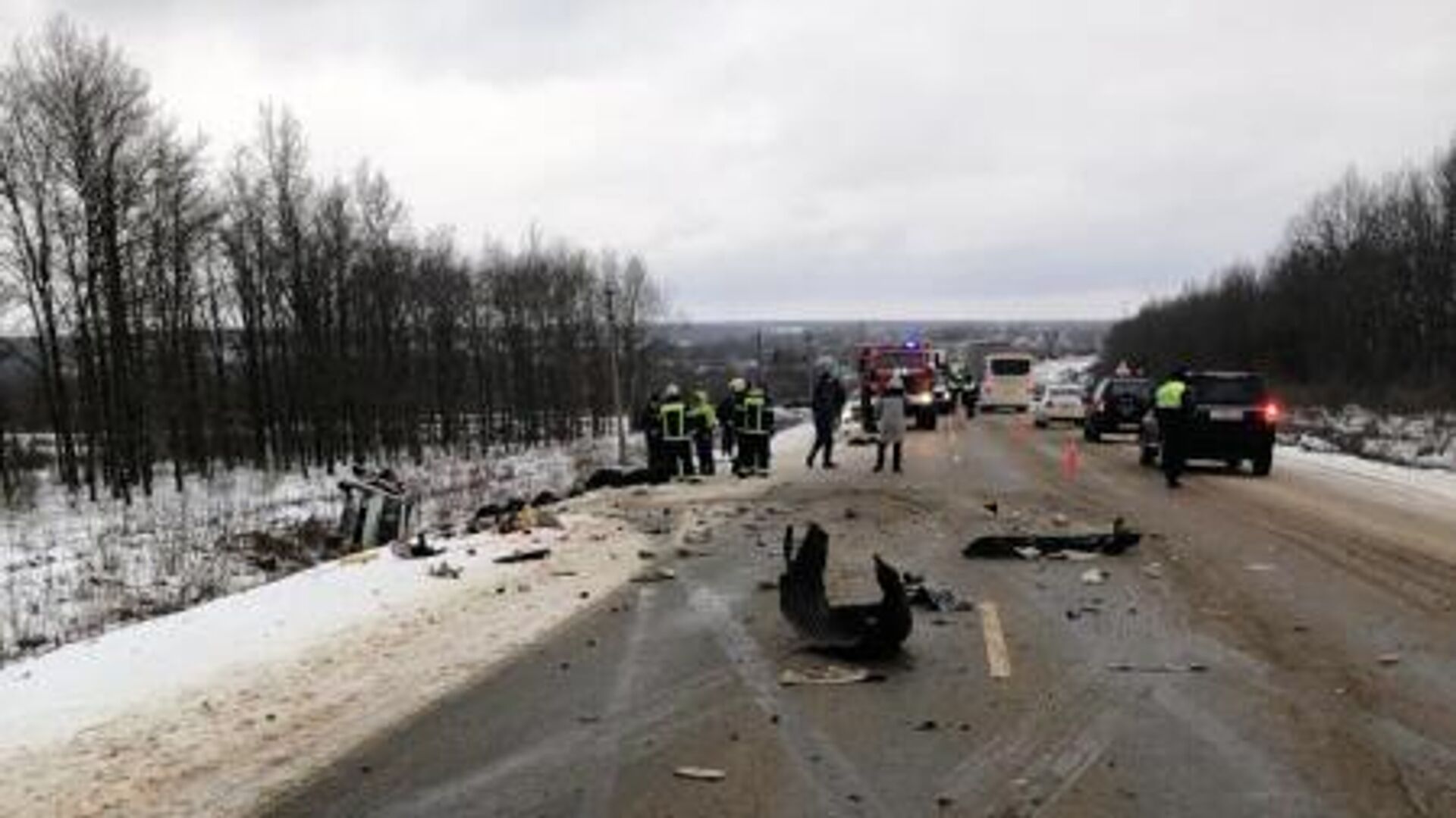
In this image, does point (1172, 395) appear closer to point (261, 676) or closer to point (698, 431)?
point (698, 431)

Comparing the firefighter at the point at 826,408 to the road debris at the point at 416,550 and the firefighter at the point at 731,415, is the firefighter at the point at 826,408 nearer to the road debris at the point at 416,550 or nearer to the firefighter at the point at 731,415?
the firefighter at the point at 731,415

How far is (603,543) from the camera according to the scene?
1775 centimetres

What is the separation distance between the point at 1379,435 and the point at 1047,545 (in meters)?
37.0

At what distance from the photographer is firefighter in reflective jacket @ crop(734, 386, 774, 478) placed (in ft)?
98.4

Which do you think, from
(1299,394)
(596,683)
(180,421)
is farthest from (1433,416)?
(596,683)

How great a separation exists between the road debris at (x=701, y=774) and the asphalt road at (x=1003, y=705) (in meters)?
0.06

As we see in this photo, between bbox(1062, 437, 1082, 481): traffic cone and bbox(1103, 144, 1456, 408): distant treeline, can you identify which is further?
bbox(1103, 144, 1456, 408): distant treeline

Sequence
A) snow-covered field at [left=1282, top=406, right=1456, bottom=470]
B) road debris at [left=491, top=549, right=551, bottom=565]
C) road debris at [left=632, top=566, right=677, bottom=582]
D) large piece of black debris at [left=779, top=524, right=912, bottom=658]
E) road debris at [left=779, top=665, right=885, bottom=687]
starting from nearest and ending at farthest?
road debris at [left=779, top=665, right=885, bottom=687] → large piece of black debris at [left=779, top=524, right=912, bottom=658] → road debris at [left=632, top=566, right=677, bottom=582] → road debris at [left=491, top=549, right=551, bottom=565] → snow-covered field at [left=1282, top=406, right=1456, bottom=470]

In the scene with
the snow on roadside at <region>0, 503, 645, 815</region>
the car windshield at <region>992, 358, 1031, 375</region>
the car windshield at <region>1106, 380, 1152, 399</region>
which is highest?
the snow on roadside at <region>0, 503, 645, 815</region>

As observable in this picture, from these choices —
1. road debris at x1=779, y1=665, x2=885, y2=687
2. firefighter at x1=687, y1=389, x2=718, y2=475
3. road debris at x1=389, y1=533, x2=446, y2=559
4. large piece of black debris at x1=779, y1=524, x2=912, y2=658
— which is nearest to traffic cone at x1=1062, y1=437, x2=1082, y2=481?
firefighter at x1=687, y1=389, x2=718, y2=475

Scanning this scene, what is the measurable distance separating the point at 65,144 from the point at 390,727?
48.4m

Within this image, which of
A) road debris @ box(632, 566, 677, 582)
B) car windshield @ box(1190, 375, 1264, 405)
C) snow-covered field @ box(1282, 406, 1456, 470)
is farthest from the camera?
snow-covered field @ box(1282, 406, 1456, 470)

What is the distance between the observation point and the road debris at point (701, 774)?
23.1ft

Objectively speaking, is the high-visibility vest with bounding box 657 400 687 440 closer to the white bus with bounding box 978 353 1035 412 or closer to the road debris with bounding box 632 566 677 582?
the road debris with bounding box 632 566 677 582
